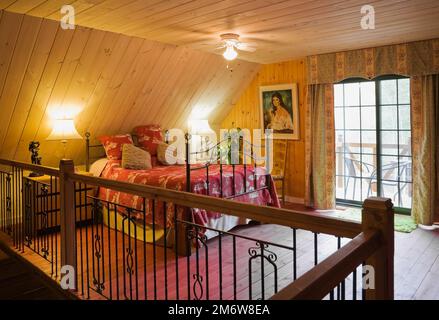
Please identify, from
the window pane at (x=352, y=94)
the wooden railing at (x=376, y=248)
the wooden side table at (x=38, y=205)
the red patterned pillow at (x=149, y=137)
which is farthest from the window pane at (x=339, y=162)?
the wooden railing at (x=376, y=248)

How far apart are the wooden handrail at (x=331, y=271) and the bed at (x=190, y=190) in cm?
212

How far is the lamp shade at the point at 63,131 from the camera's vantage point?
4.12m

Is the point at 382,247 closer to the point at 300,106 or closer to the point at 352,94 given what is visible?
the point at 352,94

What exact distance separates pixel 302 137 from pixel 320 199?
98 cm

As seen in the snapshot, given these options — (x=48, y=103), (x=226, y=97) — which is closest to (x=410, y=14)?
(x=226, y=97)

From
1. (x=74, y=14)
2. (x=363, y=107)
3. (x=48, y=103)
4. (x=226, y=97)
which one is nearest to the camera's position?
(x=74, y=14)

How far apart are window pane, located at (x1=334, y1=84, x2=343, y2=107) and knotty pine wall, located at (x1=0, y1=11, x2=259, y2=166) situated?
4.36 ft

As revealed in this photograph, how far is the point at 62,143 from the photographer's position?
4711mm

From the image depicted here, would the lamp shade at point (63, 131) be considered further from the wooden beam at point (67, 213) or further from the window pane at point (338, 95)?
the window pane at point (338, 95)

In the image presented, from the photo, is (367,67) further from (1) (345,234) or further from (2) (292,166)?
(1) (345,234)

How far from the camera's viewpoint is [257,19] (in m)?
3.33

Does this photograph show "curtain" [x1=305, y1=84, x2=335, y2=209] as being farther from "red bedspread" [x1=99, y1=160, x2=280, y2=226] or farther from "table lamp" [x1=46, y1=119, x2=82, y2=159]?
"table lamp" [x1=46, y1=119, x2=82, y2=159]
